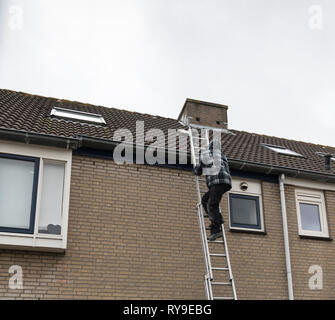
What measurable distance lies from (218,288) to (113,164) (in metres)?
3.29

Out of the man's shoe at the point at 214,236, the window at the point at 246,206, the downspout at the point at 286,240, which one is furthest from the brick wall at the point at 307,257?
the man's shoe at the point at 214,236

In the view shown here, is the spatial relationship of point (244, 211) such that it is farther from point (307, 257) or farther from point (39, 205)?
point (39, 205)

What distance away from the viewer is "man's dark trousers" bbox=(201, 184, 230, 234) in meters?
9.01

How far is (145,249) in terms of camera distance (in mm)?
9938

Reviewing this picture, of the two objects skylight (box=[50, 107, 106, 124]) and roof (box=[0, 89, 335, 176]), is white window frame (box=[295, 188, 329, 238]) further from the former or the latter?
skylight (box=[50, 107, 106, 124])

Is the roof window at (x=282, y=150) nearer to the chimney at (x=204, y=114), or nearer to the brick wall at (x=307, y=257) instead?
the chimney at (x=204, y=114)

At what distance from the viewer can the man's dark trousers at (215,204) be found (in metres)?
9.01

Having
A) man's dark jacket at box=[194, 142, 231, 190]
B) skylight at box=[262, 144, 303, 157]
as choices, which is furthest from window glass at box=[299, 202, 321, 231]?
man's dark jacket at box=[194, 142, 231, 190]

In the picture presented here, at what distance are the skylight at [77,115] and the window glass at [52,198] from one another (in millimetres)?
2613

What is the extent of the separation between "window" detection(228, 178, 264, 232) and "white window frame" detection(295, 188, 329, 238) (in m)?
1.01
